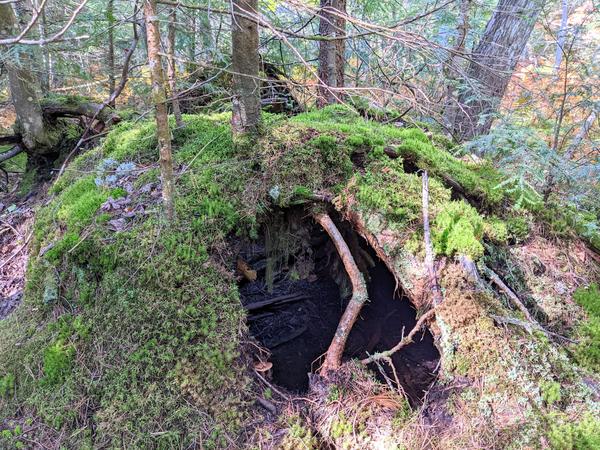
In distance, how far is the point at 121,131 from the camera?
4.72 metres

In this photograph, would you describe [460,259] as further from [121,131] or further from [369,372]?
[121,131]

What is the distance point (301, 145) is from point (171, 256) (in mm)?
1638

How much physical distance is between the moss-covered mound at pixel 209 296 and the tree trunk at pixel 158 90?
16.2 inches

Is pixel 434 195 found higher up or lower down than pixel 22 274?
higher up

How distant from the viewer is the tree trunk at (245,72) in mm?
2965

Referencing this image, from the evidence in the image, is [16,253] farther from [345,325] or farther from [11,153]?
[345,325]

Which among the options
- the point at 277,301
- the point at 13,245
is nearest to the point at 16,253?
the point at 13,245

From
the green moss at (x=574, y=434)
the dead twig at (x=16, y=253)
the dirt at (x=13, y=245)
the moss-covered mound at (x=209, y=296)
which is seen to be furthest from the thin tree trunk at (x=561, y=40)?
the dead twig at (x=16, y=253)

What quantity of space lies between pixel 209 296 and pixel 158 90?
158cm

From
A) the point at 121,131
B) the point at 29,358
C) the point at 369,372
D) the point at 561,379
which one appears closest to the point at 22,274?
the point at 29,358

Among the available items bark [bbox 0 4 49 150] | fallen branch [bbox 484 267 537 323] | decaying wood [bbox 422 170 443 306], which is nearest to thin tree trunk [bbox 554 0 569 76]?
Answer: decaying wood [bbox 422 170 443 306]

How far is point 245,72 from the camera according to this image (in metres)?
3.14

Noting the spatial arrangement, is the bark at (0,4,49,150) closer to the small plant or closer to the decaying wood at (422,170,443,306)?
the small plant

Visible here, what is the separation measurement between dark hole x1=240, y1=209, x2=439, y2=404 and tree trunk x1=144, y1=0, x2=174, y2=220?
99 cm
